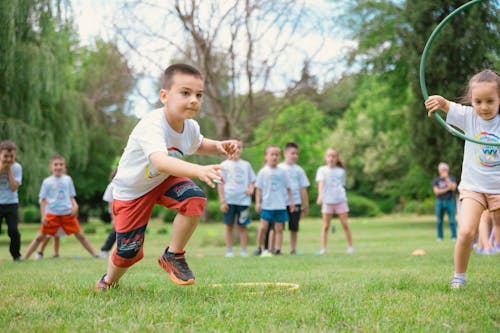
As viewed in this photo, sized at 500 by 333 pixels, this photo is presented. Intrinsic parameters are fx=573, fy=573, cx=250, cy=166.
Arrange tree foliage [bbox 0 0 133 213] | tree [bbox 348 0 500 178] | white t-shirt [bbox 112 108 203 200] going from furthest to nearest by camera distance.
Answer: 1. tree [bbox 348 0 500 178]
2. tree foliage [bbox 0 0 133 213]
3. white t-shirt [bbox 112 108 203 200]

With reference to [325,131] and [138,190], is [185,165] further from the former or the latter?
[325,131]

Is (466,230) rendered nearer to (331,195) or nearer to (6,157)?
(331,195)

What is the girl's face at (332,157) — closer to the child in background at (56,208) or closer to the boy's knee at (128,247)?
the child in background at (56,208)

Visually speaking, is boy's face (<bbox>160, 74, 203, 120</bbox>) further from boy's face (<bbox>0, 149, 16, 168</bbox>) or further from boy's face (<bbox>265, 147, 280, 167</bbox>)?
boy's face (<bbox>265, 147, 280, 167</bbox>)

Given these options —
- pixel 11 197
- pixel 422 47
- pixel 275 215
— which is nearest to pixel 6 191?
pixel 11 197

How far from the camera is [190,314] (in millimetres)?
3752

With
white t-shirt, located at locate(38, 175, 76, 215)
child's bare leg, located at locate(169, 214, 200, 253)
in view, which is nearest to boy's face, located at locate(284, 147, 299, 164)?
white t-shirt, located at locate(38, 175, 76, 215)

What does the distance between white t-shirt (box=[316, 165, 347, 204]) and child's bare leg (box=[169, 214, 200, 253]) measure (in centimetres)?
713

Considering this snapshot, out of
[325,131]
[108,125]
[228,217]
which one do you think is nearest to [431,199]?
[325,131]

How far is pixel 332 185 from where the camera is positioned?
11602 millimetres

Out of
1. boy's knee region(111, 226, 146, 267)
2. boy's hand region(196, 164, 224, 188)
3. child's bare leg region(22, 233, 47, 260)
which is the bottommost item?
child's bare leg region(22, 233, 47, 260)

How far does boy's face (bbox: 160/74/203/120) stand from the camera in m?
4.50

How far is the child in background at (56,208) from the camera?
433 inches

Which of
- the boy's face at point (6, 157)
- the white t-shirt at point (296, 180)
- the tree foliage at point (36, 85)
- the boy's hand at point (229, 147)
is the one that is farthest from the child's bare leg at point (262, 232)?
the tree foliage at point (36, 85)
